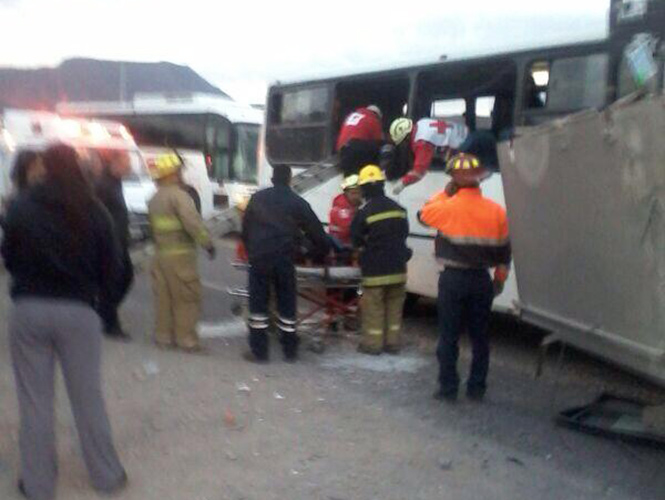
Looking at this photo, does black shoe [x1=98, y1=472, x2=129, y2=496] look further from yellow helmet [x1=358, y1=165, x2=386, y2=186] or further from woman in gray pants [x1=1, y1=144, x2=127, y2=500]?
yellow helmet [x1=358, y1=165, x2=386, y2=186]

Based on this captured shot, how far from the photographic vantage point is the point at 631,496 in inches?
233

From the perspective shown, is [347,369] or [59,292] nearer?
[59,292]

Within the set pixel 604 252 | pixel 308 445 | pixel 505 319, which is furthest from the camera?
pixel 505 319

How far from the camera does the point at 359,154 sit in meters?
11.1

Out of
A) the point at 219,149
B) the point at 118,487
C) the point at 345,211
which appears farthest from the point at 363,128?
the point at 219,149

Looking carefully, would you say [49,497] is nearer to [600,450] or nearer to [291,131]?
[600,450]

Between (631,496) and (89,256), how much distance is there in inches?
131

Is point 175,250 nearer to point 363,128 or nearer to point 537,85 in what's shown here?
point 363,128

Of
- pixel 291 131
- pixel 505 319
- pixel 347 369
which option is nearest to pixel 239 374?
pixel 347 369

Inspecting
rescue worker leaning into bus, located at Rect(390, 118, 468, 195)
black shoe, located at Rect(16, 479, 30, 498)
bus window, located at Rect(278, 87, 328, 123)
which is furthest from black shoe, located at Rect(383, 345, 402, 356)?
black shoe, located at Rect(16, 479, 30, 498)

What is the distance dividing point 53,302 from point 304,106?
8545mm

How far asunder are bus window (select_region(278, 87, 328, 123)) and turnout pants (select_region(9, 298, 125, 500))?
792cm

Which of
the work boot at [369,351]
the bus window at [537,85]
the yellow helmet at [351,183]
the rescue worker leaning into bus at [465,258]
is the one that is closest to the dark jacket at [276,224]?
the yellow helmet at [351,183]

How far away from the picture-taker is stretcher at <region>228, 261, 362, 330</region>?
964 centimetres
